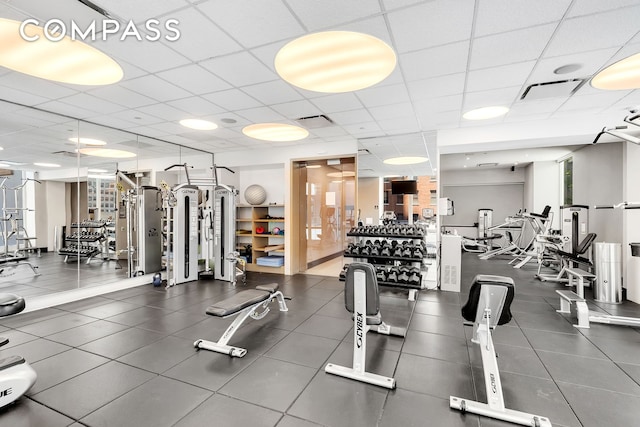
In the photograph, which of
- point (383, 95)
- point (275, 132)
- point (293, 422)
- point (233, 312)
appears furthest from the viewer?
point (275, 132)

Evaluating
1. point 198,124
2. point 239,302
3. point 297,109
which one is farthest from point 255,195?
point 239,302

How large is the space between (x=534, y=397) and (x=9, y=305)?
4134mm

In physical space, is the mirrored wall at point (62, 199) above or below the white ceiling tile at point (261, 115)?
below

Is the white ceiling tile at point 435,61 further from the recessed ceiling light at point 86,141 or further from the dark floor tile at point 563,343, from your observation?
the recessed ceiling light at point 86,141

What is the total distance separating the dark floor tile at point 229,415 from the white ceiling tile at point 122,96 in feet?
11.7

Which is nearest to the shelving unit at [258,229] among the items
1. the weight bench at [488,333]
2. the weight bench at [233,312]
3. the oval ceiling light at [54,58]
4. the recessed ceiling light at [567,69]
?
the weight bench at [233,312]

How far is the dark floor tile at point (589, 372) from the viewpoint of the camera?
7.55 feet

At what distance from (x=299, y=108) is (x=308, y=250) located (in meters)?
3.79

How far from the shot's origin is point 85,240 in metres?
5.55

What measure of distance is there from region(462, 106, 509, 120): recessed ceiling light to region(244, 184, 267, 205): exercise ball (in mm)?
4390

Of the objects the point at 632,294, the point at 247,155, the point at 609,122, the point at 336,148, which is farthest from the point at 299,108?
the point at 632,294

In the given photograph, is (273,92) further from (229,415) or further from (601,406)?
(601,406)

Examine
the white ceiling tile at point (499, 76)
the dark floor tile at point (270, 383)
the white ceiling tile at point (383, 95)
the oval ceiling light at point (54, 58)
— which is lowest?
the dark floor tile at point (270, 383)

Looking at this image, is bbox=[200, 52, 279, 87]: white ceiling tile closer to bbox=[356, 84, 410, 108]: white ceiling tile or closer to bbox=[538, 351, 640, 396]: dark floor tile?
bbox=[356, 84, 410, 108]: white ceiling tile
